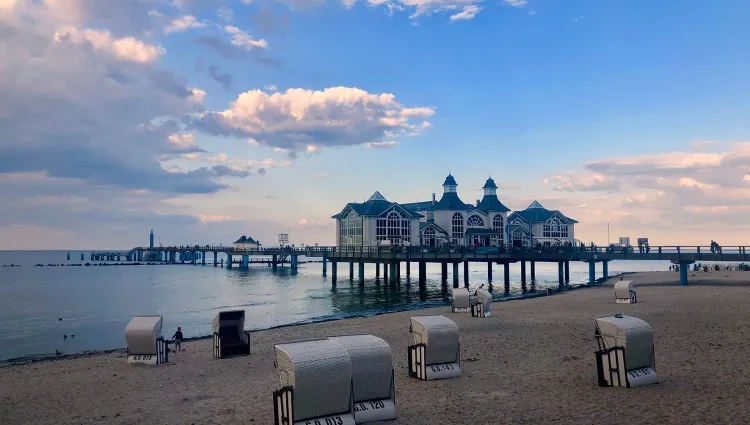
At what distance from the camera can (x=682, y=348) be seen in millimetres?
17891

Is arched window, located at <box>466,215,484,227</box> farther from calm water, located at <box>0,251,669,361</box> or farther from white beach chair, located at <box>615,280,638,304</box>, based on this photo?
white beach chair, located at <box>615,280,638,304</box>

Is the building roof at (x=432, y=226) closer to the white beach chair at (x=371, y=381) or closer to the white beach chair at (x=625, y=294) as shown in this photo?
the white beach chair at (x=625, y=294)

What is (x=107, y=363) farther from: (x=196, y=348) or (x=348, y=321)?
(x=348, y=321)

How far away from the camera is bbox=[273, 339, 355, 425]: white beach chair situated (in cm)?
1005

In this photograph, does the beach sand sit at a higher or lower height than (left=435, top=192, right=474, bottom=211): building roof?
lower

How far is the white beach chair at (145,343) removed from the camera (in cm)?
1939

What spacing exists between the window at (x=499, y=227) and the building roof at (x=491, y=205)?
1087mm

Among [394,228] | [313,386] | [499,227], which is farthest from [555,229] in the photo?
[313,386]

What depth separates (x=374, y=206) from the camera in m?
69.1

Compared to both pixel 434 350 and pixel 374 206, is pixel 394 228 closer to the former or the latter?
pixel 374 206

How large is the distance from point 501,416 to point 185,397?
27.1 ft

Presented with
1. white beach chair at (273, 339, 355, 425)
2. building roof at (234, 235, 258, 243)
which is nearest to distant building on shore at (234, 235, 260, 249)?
building roof at (234, 235, 258, 243)

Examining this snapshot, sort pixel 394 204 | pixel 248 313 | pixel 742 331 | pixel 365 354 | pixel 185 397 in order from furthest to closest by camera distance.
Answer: pixel 394 204 → pixel 248 313 → pixel 742 331 → pixel 185 397 → pixel 365 354

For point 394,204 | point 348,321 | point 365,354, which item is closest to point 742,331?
point 365,354
